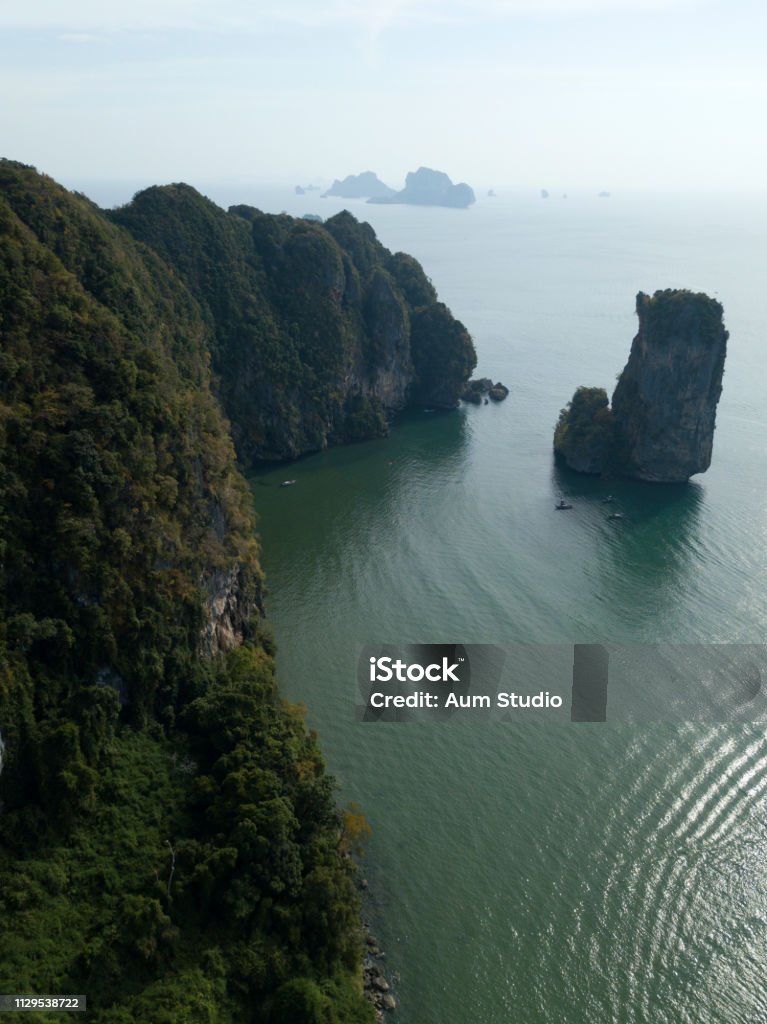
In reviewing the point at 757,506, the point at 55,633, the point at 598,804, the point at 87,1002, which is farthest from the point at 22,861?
the point at 757,506

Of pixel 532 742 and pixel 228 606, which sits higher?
pixel 228 606

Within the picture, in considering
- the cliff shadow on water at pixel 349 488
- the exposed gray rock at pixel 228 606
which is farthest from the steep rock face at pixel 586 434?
the exposed gray rock at pixel 228 606

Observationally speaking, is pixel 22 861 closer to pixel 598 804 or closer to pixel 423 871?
pixel 423 871

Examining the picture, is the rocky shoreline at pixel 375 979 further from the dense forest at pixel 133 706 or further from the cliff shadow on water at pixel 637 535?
the cliff shadow on water at pixel 637 535

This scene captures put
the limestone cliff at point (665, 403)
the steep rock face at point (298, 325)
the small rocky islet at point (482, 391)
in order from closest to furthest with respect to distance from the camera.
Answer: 1. the limestone cliff at point (665, 403)
2. the steep rock face at point (298, 325)
3. the small rocky islet at point (482, 391)

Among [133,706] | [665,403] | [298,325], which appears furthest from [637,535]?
[133,706]

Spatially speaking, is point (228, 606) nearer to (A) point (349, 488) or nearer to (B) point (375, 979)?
(B) point (375, 979)

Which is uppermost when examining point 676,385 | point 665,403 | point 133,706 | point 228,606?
point 676,385
